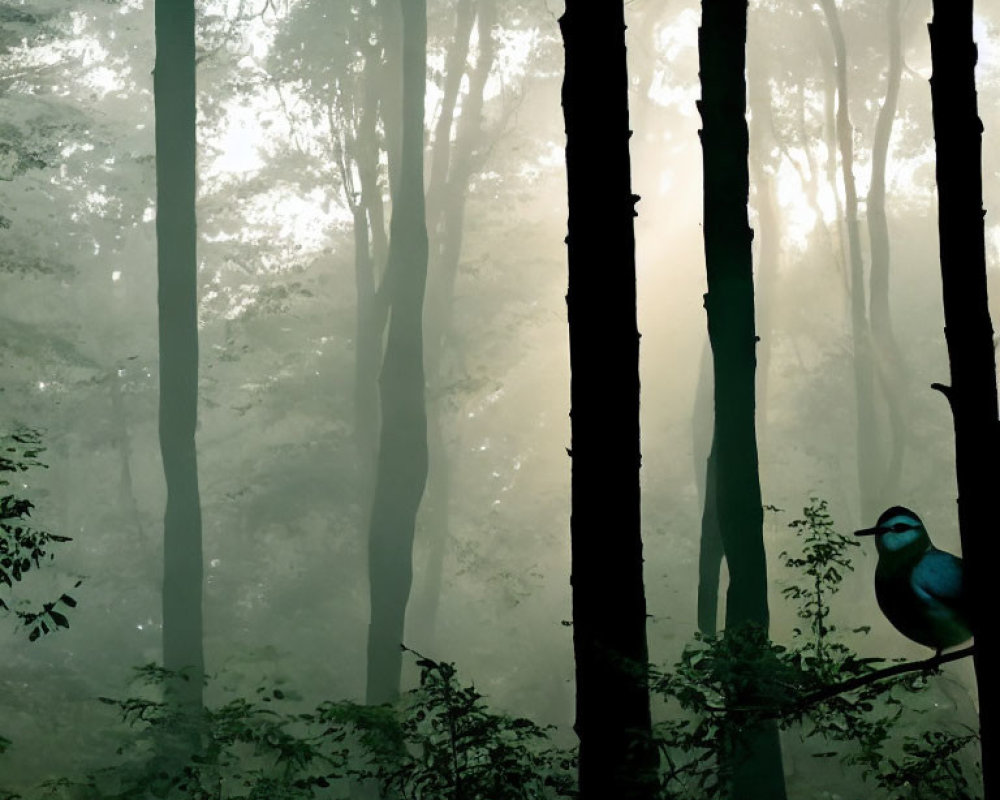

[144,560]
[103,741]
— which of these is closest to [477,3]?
[103,741]

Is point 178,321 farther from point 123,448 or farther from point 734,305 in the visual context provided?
point 123,448

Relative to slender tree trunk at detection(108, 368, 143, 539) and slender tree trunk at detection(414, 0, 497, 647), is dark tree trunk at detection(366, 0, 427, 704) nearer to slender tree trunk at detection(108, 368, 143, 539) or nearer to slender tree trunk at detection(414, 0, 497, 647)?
slender tree trunk at detection(414, 0, 497, 647)

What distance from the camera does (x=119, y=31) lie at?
28266 mm

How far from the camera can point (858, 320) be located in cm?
2606

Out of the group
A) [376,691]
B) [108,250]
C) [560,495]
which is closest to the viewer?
[376,691]

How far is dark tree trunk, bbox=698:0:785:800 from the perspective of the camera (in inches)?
328

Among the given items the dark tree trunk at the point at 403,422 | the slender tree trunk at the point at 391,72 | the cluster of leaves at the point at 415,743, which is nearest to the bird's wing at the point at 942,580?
the cluster of leaves at the point at 415,743

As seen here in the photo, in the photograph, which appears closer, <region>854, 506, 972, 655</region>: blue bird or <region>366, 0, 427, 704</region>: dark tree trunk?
<region>854, 506, 972, 655</region>: blue bird

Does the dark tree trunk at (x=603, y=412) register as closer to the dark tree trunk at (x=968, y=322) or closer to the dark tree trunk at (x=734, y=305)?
the dark tree trunk at (x=968, y=322)

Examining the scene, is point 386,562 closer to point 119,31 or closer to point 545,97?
point 545,97

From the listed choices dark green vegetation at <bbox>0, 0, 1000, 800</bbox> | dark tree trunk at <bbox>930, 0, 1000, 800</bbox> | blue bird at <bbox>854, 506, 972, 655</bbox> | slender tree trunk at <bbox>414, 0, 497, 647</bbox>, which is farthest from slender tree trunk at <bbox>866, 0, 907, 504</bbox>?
dark tree trunk at <bbox>930, 0, 1000, 800</bbox>

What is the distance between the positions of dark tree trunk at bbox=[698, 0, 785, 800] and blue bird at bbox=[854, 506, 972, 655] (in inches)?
165

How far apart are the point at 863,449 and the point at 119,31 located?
24.3 metres

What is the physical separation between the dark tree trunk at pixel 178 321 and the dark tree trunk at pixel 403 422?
341 cm
